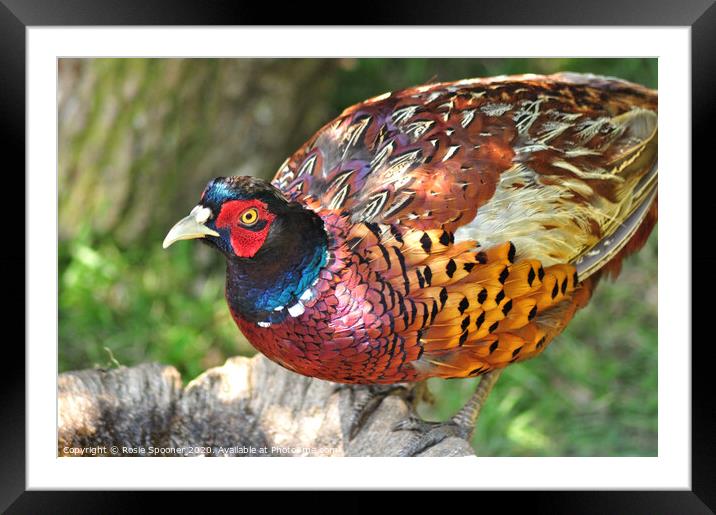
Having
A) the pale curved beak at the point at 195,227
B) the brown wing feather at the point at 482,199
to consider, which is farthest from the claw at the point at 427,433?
the pale curved beak at the point at 195,227

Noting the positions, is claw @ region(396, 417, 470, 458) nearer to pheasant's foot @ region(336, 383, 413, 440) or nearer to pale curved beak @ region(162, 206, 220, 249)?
pheasant's foot @ region(336, 383, 413, 440)

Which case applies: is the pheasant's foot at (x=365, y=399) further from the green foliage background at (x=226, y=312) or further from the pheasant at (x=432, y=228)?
the green foliage background at (x=226, y=312)

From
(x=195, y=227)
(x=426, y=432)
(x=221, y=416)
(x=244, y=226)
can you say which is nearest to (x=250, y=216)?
(x=244, y=226)

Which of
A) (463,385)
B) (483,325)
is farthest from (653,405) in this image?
(483,325)

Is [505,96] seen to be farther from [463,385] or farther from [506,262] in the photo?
[463,385]
